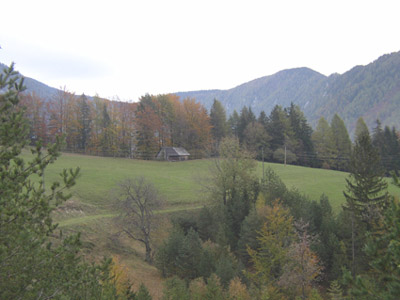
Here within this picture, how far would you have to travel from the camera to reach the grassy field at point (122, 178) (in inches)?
944

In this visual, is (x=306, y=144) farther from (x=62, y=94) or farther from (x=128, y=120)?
(x=62, y=94)

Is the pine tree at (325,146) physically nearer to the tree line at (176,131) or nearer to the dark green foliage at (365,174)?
the tree line at (176,131)

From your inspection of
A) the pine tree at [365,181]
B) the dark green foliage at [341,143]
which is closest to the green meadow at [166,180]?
the pine tree at [365,181]

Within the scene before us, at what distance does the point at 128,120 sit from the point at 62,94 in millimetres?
14648

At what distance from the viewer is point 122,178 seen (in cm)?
4009

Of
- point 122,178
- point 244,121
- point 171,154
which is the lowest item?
point 122,178

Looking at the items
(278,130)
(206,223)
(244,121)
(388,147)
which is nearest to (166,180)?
(206,223)

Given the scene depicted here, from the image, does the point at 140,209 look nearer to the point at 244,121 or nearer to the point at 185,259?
the point at 185,259

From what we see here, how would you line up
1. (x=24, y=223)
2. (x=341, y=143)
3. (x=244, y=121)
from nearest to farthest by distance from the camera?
(x=24, y=223) → (x=341, y=143) → (x=244, y=121)

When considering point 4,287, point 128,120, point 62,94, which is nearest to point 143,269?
point 4,287

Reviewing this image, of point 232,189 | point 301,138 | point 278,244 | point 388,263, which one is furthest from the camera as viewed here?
point 301,138

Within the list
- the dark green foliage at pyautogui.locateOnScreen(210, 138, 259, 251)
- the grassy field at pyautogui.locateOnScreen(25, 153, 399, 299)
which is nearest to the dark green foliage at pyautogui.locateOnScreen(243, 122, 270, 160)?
the grassy field at pyautogui.locateOnScreen(25, 153, 399, 299)

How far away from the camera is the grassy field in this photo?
78.6 ft

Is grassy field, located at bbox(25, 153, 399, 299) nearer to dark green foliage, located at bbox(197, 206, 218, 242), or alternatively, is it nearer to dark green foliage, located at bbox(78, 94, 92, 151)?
dark green foliage, located at bbox(197, 206, 218, 242)
